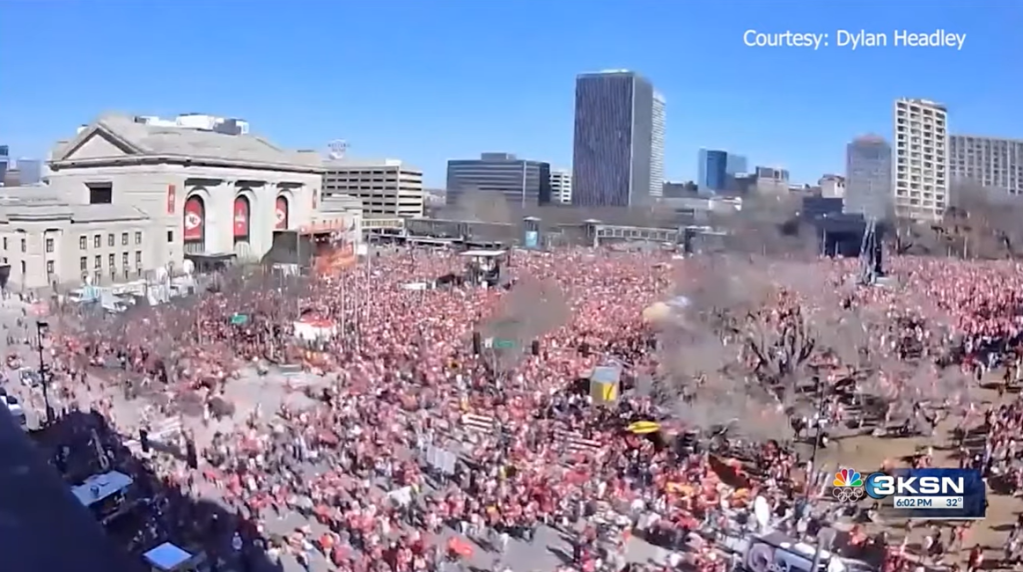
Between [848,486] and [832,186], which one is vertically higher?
[832,186]

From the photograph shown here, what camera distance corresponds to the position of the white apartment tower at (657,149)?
323 centimetres

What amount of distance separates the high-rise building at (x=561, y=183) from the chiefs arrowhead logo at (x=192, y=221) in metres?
1.37

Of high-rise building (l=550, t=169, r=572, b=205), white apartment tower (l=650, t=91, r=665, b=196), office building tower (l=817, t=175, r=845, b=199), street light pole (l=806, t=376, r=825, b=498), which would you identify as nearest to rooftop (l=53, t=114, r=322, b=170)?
high-rise building (l=550, t=169, r=572, b=205)

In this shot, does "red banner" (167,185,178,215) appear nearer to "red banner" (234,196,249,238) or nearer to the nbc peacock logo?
"red banner" (234,196,249,238)

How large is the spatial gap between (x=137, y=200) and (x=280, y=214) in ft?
1.72

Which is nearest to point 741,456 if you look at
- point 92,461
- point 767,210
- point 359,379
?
point 767,210

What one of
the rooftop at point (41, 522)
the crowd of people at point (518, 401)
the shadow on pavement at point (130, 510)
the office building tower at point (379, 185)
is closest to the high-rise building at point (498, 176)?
the office building tower at point (379, 185)

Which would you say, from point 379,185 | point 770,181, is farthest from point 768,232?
point 379,185

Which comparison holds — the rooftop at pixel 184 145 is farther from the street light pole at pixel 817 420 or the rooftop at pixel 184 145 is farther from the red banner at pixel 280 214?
the street light pole at pixel 817 420

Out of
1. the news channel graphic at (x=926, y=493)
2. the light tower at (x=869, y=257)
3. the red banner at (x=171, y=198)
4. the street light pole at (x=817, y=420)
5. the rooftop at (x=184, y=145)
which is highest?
the rooftop at (x=184, y=145)

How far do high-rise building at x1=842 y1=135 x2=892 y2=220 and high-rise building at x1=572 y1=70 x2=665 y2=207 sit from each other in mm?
709

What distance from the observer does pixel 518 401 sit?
10.9ft

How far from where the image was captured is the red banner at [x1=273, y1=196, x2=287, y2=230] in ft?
11.0

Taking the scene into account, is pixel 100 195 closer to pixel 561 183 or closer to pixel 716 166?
pixel 561 183
